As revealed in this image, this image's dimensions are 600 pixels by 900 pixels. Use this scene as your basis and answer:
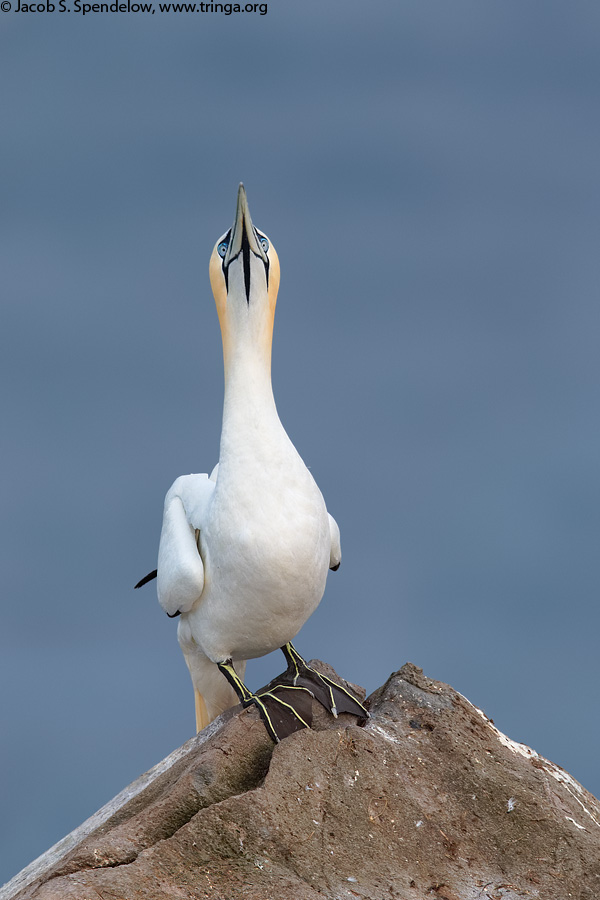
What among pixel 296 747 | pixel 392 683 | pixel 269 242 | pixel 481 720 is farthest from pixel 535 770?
pixel 269 242

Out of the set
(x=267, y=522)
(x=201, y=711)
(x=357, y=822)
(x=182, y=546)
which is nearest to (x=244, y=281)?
(x=267, y=522)

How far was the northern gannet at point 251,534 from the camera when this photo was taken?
752 centimetres

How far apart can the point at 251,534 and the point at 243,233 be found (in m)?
2.02

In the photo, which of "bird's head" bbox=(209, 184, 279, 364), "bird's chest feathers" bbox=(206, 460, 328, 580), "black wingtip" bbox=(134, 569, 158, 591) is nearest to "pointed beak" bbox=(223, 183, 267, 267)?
"bird's head" bbox=(209, 184, 279, 364)

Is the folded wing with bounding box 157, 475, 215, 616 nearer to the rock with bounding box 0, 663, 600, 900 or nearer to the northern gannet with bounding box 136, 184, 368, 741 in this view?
the northern gannet with bounding box 136, 184, 368, 741

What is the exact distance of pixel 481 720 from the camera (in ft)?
26.8

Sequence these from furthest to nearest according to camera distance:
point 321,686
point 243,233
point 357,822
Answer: point 321,686, point 243,233, point 357,822

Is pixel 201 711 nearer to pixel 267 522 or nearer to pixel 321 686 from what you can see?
pixel 321 686

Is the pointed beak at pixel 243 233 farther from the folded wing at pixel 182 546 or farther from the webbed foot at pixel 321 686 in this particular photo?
the webbed foot at pixel 321 686

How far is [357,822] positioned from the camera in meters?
7.13

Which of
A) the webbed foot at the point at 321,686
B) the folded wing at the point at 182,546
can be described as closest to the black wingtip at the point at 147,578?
the folded wing at the point at 182,546

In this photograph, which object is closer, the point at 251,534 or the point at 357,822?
the point at 357,822

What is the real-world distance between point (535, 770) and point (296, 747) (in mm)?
1703

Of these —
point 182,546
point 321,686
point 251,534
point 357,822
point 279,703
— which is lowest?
point 357,822
